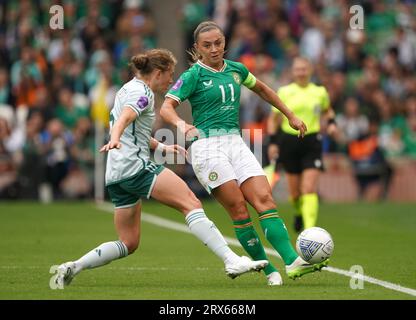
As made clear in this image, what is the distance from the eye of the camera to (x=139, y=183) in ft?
33.6

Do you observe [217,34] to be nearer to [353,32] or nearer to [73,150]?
[73,150]

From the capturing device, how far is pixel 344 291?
32.8 feet

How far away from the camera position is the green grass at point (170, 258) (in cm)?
989

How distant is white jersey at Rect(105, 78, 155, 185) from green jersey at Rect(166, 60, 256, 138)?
49cm

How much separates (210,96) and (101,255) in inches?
71.9

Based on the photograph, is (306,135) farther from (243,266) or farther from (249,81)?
(243,266)

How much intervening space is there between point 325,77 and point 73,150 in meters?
6.05

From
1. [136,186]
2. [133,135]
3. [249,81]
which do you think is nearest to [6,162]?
[249,81]

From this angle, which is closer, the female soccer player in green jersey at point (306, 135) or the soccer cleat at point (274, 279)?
the soccer cleat at point (274, 279)

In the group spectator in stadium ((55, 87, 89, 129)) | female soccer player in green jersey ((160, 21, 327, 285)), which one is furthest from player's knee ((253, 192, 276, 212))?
spectator in stadium ((55, 87, 89, 129))

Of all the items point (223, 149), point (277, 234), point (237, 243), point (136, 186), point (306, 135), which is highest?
point (223, 149)

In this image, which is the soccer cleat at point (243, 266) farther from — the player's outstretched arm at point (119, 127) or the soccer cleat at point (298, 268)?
the player's outstretched arm at point (119, 127)

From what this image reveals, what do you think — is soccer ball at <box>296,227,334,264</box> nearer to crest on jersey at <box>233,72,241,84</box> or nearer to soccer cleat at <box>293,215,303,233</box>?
crest on jersey at <box>233,72,241,84</box>

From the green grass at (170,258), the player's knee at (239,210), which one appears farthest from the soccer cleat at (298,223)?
the player's knee at (239,210)
